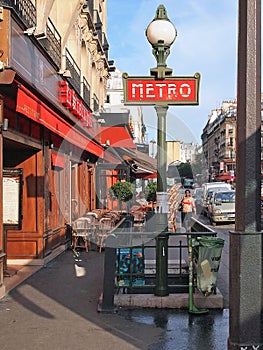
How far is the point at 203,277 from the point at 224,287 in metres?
1.97

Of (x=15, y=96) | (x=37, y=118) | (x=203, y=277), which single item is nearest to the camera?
(x=203, y=277)

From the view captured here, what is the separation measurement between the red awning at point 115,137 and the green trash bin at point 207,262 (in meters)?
14.0

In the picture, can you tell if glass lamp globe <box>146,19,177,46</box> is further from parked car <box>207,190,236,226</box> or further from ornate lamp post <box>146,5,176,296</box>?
parked car <box>207,190,236,226</box>

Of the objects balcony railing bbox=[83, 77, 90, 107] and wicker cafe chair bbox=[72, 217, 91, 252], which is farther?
balcony railing bbox=[83, 77, 90, 107]

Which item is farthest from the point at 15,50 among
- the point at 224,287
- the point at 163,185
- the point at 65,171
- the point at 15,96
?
the point at 65,171

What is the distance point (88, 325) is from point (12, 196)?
13.2 ft

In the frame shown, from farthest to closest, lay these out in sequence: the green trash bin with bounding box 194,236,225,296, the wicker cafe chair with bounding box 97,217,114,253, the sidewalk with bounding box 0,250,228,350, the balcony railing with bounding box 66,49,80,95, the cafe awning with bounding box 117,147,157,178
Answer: the cafe awning with bounding box 117,147,157,178 → the balcony railing with bounding box 66,49,80,95 → the wicker cafe chair with bounding box 97,217,114,253 → the green trash bin with bounding box 194,236,225,296 → the sidewalk with bounding box 0,250,228,350

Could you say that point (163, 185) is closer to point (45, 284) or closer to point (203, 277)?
point (203, 277)

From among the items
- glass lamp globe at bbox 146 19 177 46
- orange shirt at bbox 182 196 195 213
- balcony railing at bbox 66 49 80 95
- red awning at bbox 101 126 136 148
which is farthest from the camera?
red awning at bbox 101 126 136 148

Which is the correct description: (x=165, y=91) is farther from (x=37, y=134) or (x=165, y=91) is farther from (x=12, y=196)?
(x=37, y=134)

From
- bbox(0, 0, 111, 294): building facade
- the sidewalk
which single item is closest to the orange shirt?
bbox(0, 0, 111, 294): building facade

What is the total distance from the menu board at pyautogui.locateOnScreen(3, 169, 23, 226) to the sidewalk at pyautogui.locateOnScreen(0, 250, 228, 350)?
1.45 metres

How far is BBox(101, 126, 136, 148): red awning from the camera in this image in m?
21.1

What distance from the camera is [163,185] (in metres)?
7.55
